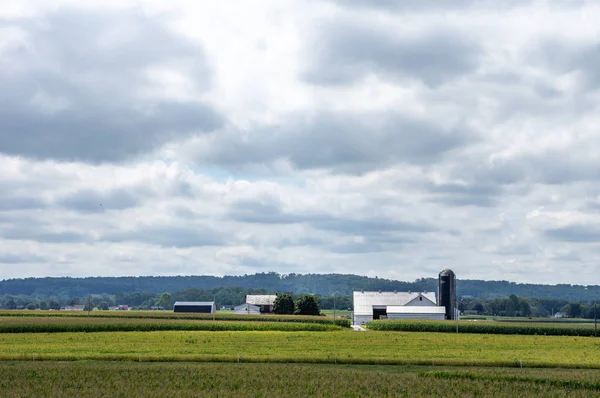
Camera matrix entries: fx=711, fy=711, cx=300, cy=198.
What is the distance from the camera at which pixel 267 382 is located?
137ft

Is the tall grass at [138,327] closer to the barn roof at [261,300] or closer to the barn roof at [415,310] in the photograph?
the barn roof at [415,310]

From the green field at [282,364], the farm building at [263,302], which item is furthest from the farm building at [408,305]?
the green field at [282,364]

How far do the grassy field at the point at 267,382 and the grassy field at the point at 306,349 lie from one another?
8709 mm

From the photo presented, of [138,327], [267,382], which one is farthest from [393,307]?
[267,382]

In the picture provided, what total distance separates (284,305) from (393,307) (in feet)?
82.8

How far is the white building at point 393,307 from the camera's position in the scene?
137 meters

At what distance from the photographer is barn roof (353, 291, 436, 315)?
486 feet

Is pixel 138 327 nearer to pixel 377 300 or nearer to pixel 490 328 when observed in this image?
pixel 490 328

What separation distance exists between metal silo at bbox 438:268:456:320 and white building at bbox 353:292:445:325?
14.0ft

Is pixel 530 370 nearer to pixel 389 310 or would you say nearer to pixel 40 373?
pixel 40 373

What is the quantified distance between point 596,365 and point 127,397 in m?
39.6

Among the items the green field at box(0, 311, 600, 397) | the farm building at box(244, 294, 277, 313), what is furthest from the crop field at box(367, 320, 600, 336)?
the farm building at box(244, 294, 277, 313)

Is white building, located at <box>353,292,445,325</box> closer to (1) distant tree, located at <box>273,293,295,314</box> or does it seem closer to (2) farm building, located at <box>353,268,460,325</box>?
(2) farm building, located at <box>353,268,460,325</box>

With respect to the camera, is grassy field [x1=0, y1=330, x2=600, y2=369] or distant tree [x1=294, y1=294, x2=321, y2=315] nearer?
grassy field [x1=0, y1=330, x2=600, y2=369]
